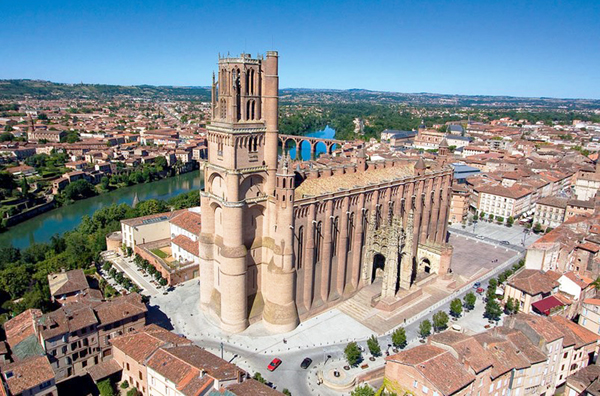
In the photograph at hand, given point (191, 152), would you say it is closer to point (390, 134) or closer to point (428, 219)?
point (390, 134)

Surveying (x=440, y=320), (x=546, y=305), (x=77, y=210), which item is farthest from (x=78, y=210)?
(x=546, y=305)

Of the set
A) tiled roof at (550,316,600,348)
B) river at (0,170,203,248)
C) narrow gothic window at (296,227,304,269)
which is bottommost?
river at (0,170,203,248)

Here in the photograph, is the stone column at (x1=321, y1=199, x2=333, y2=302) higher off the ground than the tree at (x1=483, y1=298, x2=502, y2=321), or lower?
higher

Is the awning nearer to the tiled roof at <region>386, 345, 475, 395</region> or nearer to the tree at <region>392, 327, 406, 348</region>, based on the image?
the tree at <region>392, 327, 406, 348</region>

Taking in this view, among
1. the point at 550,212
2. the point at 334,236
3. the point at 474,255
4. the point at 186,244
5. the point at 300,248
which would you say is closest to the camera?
the point at 300,248

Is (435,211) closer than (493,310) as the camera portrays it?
No

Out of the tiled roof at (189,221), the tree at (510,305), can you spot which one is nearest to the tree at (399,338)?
the tree at (510,305)

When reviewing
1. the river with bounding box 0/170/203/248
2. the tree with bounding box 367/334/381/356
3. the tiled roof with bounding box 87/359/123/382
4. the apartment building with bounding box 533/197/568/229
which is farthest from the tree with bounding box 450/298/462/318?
the river with bounding box 0/170/203/248

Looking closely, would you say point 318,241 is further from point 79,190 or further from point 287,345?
point 79,190
